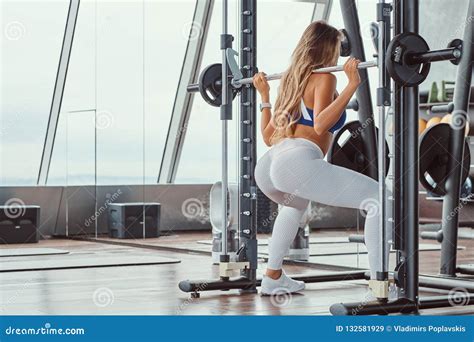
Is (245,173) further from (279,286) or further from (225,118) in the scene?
(279,286)

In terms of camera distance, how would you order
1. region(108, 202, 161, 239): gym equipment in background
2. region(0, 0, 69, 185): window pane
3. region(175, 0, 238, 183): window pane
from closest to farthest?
1. region(108, 202, 161, 239): gym equipment in background
2. region(175, 0, 238, 183): window pane
3. region(0, 0, 69, 185): window pane

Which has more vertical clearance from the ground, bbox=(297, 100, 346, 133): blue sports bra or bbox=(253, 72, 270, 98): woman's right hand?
bbox=(253, 72, 270, 98): woman's right hand

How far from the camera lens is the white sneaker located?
4.02 metres

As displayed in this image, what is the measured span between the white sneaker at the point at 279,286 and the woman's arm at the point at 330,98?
774 millimetres

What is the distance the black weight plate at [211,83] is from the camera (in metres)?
4.37

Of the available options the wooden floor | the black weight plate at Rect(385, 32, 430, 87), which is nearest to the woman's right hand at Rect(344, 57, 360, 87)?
the black weight plate at Rect(385, 32, 430, 87)

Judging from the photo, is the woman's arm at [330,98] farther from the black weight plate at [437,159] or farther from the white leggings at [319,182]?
the black weight plate at [437,159]

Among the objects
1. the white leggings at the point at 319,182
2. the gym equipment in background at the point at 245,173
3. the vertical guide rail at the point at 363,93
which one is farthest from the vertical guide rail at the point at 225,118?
the vertical guide rail at the point at 363,93

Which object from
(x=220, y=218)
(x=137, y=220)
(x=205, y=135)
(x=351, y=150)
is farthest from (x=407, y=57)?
(x=205, y=135)

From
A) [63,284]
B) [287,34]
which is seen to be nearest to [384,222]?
[63,284]

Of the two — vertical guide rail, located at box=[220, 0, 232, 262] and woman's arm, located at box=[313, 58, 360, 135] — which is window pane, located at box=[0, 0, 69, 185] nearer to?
vertical guide rail, located at box=[220, 0, 232, 262]

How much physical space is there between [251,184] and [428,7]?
1.13m

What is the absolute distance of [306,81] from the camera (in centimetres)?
373

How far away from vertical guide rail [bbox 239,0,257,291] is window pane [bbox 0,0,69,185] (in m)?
4.53
